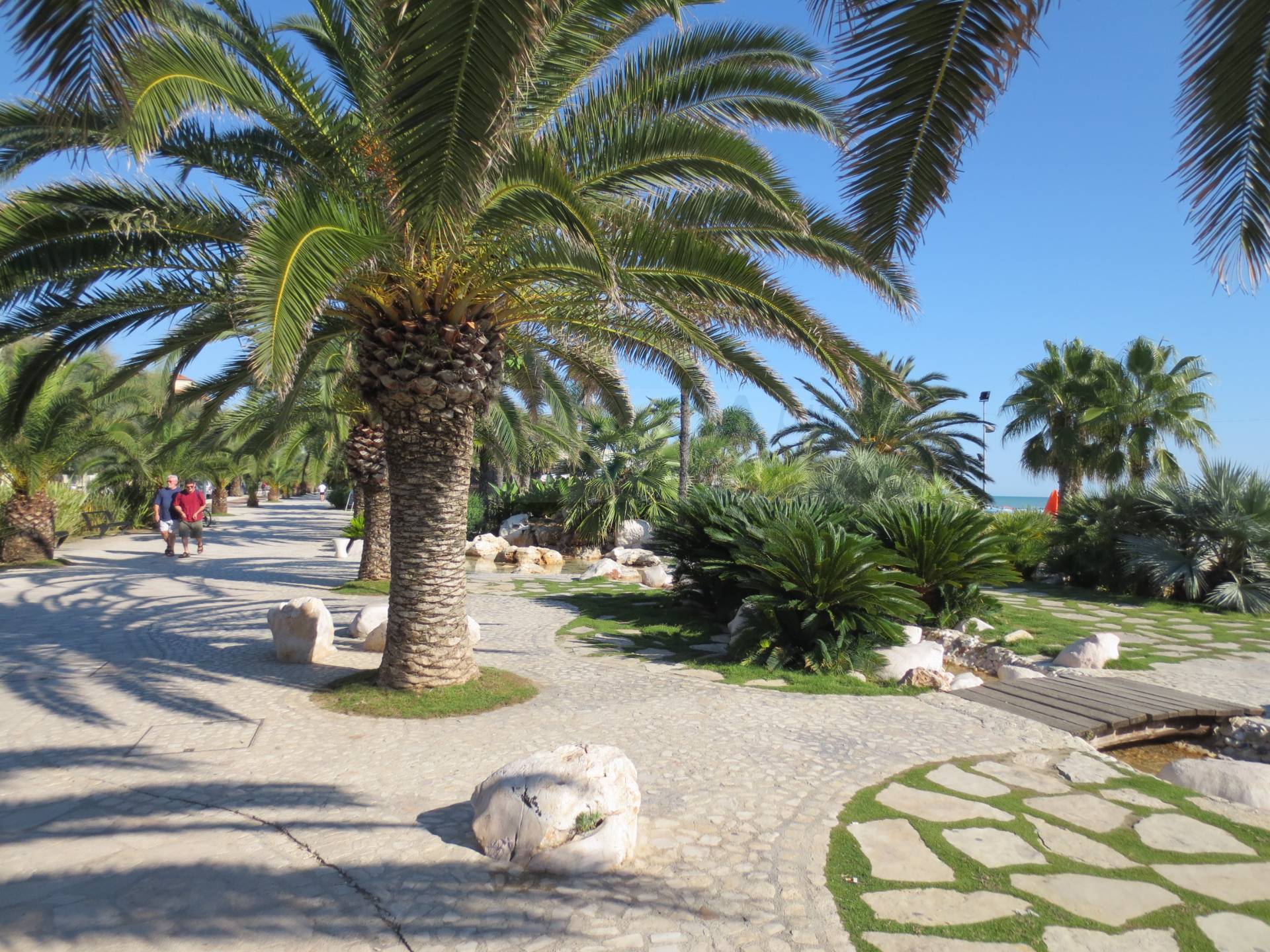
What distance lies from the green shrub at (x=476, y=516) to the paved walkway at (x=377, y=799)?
13385 millimetres

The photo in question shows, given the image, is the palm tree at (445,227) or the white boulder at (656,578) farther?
the white boulder at (656,578)

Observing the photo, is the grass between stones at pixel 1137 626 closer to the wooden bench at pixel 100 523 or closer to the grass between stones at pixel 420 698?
the grass between stones at pixel 420 698

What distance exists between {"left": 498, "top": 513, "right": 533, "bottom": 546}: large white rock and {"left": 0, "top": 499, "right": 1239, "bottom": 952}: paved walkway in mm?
12268

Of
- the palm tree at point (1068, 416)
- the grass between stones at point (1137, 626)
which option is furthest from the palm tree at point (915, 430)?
the grass between stones at point (1137, 626)

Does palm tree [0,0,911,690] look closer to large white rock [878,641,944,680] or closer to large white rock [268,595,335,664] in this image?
large white rock [268,595,335,664]

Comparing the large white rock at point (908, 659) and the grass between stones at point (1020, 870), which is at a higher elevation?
the large white rock at point (908, 659)

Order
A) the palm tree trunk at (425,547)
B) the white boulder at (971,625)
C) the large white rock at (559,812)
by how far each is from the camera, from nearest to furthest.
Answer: the large white rock at (559,812) < the palm tree trunk at (425,547) < the white boulder at (971,625)

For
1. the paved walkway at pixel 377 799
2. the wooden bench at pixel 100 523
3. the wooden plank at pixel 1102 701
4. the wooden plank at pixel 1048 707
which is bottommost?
the paved walkway at pixel 377 799

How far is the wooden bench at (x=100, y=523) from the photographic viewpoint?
66.2 feet

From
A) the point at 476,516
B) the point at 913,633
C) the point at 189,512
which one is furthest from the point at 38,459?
the point at 913,633

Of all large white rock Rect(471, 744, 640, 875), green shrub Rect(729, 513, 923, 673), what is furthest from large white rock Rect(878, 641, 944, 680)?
large white rock Rect(471, 744, 640, 875)

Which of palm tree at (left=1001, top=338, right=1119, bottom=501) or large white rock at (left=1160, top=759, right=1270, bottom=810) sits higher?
palm tree at (left=1001, top=338, right=1119, bottom=501)

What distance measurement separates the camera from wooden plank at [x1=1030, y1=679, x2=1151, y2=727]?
5.37m

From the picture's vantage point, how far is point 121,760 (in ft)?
14.4
